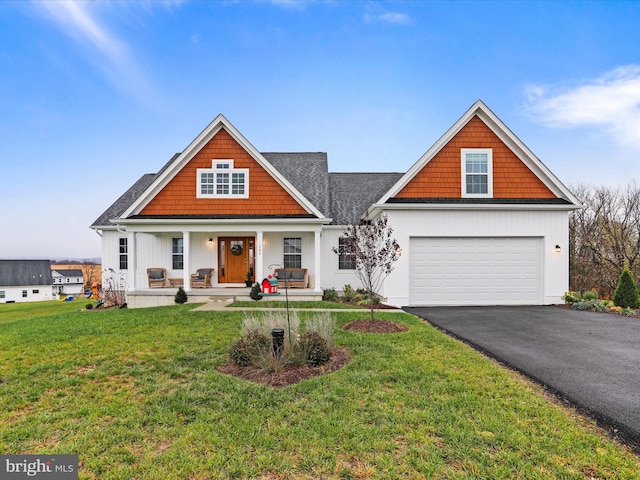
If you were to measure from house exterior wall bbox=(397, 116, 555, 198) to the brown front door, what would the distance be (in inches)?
303

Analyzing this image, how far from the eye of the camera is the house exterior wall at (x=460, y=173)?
41.2ft

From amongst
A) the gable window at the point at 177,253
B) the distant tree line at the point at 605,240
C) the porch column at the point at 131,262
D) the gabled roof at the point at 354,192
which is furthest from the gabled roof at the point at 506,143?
the distant tree line at the point at 605,240

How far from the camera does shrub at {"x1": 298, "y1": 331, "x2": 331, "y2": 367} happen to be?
18.0ft

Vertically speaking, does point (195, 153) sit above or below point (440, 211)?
above

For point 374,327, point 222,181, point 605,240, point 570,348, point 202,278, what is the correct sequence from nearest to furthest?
point 570,348 < point 374,327 < point 222,181 < point 202,278 < point 605,240

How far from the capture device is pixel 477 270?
1245 centimetres

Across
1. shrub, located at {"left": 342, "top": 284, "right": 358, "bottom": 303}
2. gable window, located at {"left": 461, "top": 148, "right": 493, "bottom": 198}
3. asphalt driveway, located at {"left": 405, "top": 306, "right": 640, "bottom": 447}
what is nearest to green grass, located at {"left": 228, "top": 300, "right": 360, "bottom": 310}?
shrub, located at {"left": 342, "top": 284, "right": 358, "bottom": 303}

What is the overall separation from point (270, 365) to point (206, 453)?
212 centimetres

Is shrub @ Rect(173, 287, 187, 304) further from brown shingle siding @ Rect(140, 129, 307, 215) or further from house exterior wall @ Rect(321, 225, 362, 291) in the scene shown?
house exterior wall @ Rect(321, 225, 362, 291)

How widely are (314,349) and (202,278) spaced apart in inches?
424

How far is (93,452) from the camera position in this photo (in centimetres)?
312

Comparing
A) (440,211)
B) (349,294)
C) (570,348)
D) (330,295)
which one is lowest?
(330,295)

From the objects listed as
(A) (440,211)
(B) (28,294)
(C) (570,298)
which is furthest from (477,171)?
(B) (28,294)

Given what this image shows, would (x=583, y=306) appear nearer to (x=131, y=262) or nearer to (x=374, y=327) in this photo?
(x=374, y=327)
